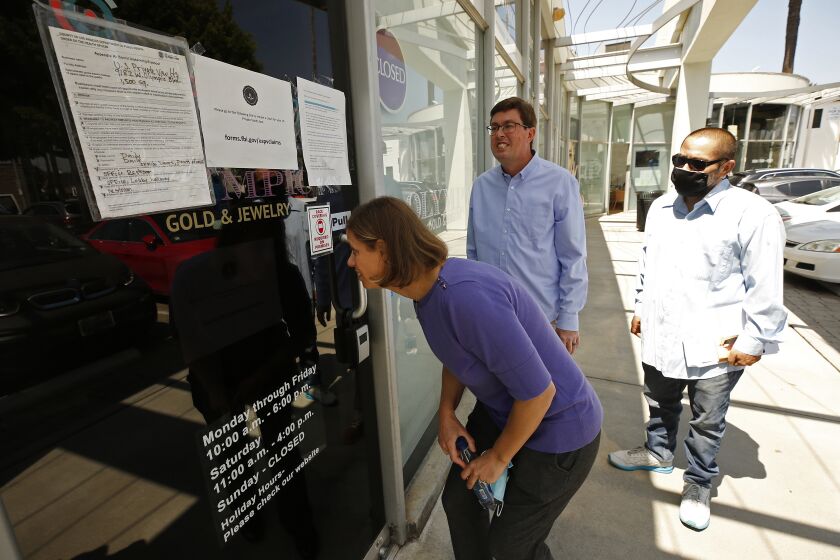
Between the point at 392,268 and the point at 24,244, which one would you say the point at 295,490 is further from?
the point at 24,244

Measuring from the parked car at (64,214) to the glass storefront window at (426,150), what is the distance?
1.43m

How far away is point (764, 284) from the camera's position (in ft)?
6.26

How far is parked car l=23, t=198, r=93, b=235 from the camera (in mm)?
802

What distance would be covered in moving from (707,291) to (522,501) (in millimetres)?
1448

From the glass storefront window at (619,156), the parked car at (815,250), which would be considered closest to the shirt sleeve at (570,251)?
the parked car at (815,250)

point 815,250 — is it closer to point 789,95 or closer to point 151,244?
point 151,244

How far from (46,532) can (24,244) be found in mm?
580

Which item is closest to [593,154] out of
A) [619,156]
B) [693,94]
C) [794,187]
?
[619,156]

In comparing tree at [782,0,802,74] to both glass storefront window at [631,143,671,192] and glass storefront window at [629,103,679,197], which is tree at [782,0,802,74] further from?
glass storefront window at [631,143,671,192]

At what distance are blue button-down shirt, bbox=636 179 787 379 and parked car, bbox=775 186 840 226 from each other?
6.40 metres

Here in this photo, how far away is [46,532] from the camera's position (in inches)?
33.7

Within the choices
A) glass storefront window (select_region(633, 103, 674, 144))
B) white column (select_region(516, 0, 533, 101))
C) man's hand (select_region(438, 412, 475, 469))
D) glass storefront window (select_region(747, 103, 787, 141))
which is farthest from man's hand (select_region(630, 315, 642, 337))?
glass storefront window (select_region(747, 103, 787, 141))

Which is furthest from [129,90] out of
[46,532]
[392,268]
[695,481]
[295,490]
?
[695,481]

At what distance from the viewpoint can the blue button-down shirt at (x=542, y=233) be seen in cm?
238
